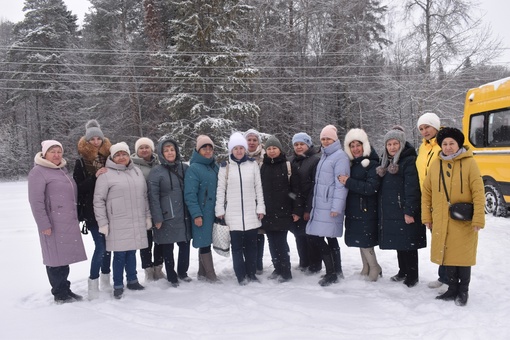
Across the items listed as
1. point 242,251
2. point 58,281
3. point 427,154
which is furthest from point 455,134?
point 58,281

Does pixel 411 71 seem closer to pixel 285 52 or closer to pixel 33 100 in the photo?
pixel 285 52

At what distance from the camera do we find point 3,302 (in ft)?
14.6

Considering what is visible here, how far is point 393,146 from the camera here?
176 inches

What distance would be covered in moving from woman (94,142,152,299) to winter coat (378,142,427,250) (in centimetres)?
290

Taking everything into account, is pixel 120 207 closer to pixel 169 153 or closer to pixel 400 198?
pixel 169 153

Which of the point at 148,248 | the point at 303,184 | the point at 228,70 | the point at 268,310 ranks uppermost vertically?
the point at 228,70

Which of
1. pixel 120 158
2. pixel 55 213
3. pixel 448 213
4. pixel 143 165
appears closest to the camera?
pixel 448 213

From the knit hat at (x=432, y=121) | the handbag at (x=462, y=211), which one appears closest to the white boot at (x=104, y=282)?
the handbag at (x=462, y=211)

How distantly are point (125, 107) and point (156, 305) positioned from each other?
24.8 meters

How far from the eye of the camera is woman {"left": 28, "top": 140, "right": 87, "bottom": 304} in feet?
13.6

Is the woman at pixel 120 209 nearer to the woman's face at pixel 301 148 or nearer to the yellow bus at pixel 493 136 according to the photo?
the woman's face at pixel 301 148

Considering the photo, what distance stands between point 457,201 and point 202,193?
2888 mm

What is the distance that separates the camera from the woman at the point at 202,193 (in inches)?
188

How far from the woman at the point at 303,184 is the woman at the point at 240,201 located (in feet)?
1.55
